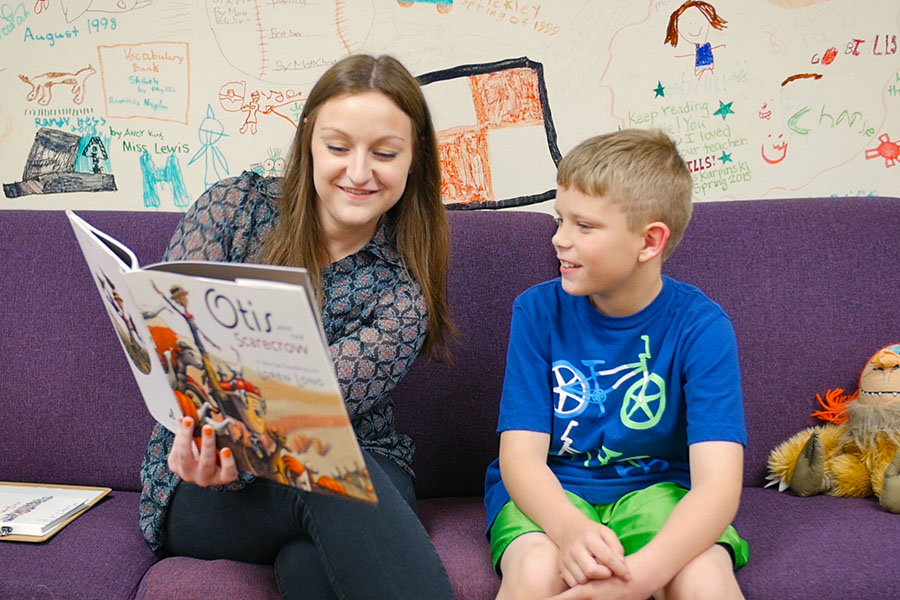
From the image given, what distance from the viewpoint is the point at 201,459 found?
3.68 feet

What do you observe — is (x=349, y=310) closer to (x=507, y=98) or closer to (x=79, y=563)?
(x=79, y=563)

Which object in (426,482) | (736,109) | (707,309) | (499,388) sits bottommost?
(426,482)

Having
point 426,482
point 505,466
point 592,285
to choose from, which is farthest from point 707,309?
point 426,482

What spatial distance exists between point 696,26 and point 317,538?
1548 mm

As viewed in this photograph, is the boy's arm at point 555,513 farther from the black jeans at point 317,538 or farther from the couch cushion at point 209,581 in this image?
the couch cushion at point 209,581

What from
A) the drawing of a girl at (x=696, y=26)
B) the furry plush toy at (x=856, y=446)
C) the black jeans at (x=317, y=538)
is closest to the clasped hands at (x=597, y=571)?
the black jeans at (x=317, y=538)

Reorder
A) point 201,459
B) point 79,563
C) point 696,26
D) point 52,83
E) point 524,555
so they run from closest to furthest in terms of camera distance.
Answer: point 201,459, point 524,555, point 79,563, point 696,26, point 52,83

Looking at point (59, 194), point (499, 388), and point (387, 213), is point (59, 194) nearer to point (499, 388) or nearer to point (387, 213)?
point (387, 213)

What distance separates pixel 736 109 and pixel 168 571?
1654 mm

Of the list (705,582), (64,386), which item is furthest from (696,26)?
(64,386)

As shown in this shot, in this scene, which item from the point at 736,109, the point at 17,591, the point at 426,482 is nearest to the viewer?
the point at 17,591

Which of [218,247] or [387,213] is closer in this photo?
[218,247]

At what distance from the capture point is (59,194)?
7.22ft

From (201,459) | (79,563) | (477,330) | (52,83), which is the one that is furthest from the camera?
(52,83)
